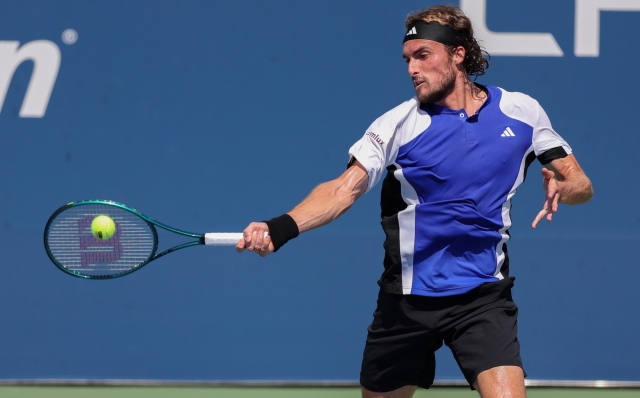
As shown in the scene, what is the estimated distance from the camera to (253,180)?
4.55 metres

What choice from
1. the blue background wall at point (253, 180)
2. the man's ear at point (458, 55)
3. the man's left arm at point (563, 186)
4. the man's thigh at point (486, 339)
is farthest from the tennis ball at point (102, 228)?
the man's left arm at point (563, 186)

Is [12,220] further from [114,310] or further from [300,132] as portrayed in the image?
[300,132]

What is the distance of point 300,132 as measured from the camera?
179 inches

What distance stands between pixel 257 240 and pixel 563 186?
1033mm

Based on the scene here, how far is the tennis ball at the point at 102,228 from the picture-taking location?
3.38m

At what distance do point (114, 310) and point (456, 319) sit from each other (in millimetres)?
2075

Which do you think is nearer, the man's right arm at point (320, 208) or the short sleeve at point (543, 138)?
the man's right arm at point (320, 208)

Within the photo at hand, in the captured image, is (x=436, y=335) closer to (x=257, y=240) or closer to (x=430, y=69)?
(x=257, y=240)

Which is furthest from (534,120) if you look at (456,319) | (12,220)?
(12,220)

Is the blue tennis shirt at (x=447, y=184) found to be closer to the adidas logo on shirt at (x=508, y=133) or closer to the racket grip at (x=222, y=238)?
the adidas logo on shirt at (x=508, y=133)

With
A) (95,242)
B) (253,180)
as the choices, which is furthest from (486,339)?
(253,180)

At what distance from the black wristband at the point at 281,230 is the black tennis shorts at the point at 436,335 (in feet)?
1.85

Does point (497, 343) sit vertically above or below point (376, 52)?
below

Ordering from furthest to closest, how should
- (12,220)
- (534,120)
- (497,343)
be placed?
1. (12,220)
2. (534,120)
3. (497,343)
